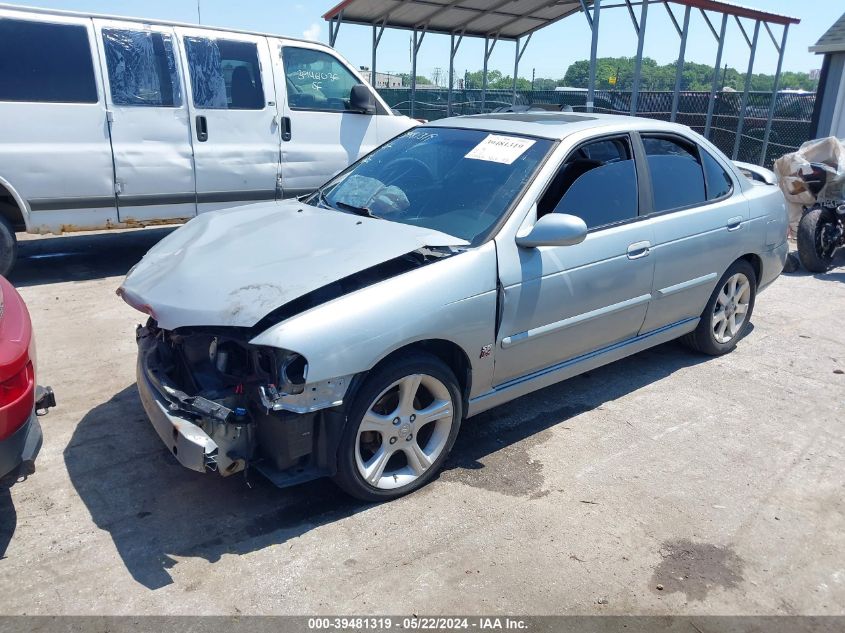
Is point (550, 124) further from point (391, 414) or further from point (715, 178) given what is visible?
point (391, 414)

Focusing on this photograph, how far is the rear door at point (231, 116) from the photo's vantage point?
6926 mm

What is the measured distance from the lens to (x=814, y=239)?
26.3 ft

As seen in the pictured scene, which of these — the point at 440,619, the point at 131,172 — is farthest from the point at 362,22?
the point at 440,619

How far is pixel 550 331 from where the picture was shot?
3791mm

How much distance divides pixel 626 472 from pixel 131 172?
531 centimetres

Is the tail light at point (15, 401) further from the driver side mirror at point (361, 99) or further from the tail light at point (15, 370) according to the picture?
the driver side mirror at point (361, 99)

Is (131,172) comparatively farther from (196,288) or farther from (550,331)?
(550,331)

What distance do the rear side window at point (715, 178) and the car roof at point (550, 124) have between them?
25 cm

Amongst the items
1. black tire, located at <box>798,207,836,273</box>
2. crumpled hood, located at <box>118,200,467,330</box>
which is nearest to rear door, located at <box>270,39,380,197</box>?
crumpled hood, located at <box>118,200,467,330</box>

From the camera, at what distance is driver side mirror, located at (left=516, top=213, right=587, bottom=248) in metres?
3.49

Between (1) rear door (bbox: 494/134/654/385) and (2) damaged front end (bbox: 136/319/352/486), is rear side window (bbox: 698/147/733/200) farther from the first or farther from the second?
(2) damaged front end (bbox: 136/319/352/486)

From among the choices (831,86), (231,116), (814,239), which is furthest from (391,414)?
(831,86)

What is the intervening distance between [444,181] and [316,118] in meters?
4.13

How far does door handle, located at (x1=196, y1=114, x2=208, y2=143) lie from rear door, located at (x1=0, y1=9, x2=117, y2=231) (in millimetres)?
873
